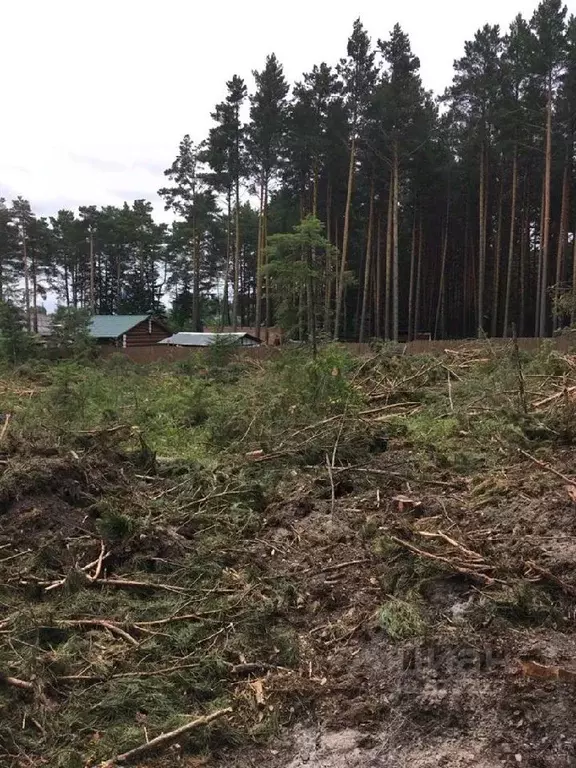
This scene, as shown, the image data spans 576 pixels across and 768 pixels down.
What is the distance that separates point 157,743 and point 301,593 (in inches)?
56.3

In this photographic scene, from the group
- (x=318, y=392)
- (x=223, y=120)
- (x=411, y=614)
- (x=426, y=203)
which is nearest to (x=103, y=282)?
(x=223, y=120)

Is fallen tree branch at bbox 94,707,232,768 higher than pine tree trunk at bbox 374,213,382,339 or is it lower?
lower

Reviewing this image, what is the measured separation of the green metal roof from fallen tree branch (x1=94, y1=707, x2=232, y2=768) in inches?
1345

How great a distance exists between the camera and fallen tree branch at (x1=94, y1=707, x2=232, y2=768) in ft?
8.08

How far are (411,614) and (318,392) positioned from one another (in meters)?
5.15

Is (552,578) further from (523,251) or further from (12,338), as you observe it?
(523,251)

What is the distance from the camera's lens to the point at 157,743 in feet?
8.37

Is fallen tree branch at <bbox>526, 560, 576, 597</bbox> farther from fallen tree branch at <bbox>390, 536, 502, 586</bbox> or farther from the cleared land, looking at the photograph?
fallen tree branch at <bbox>390, 536, 502, 586</bbox>

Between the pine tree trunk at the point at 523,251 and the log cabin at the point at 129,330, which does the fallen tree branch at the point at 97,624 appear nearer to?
the pine tree trunk at the point at 523,251

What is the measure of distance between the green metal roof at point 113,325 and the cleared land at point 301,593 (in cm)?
2982

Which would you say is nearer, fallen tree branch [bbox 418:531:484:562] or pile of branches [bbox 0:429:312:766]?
pile of branches [bbox 0:429:312:766]

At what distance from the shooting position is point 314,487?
225 inches

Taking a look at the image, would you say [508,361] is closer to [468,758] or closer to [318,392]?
[318,392]

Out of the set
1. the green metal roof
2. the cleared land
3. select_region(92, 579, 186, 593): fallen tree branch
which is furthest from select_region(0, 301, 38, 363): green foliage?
select_region(92, 579, 186, 593): fallen tree branch
